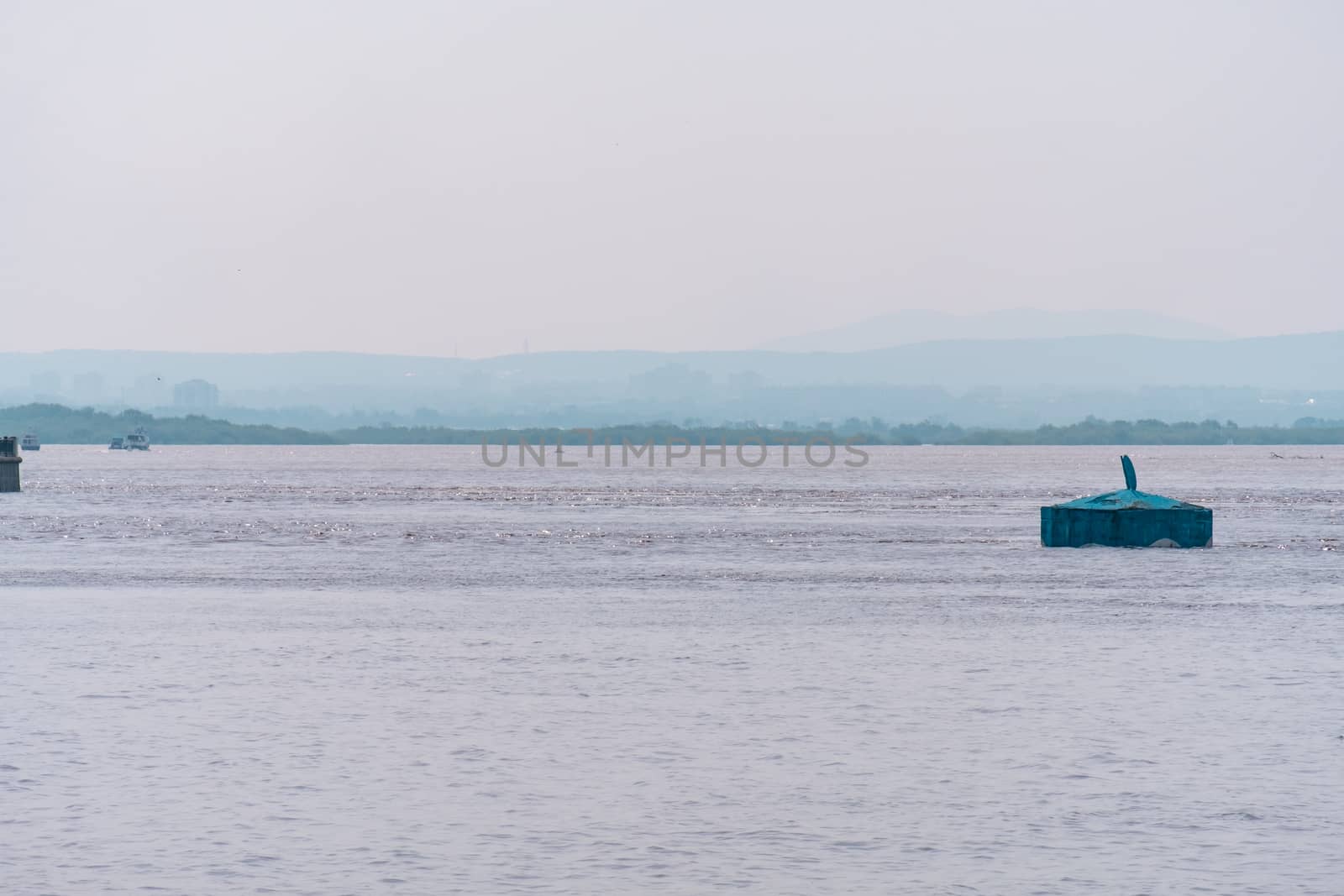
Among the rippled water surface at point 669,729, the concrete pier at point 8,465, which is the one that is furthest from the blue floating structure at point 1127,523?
the concrete pier at point 8,465

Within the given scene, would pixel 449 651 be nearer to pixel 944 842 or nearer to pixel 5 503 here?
pixel 944 842

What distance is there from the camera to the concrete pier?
136000 mm

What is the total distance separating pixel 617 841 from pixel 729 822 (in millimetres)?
1521

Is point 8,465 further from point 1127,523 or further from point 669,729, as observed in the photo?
point 669,729

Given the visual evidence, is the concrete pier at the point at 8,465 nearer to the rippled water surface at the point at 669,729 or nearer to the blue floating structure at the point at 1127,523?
the rippled water surface at the point at 669,729

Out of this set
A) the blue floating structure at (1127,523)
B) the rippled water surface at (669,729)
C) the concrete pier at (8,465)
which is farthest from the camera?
the concrete pier at (8,465)

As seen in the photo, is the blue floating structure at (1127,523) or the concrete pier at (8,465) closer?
the blue floating structure at (1127,523)

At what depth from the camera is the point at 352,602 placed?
49.2 metres

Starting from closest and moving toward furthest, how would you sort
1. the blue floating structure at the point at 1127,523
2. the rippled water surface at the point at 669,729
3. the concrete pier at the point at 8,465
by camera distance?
the rippled water surface at the point at 669,729
the blue floating structure at the point at 1127,523
the concrete pier at the point at 8,465

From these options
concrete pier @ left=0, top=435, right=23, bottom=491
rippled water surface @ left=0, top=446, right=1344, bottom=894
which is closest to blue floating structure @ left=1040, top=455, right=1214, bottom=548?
rippled water surface @ left=0, top=446, right=1344, bottom=894

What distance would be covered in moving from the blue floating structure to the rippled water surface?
9211mm

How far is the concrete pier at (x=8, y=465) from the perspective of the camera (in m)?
136

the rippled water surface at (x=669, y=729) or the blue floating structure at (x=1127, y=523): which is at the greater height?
the blue floating structure at (x=1127, y=523)

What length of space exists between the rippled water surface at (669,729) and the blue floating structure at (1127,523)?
9.21 meters
